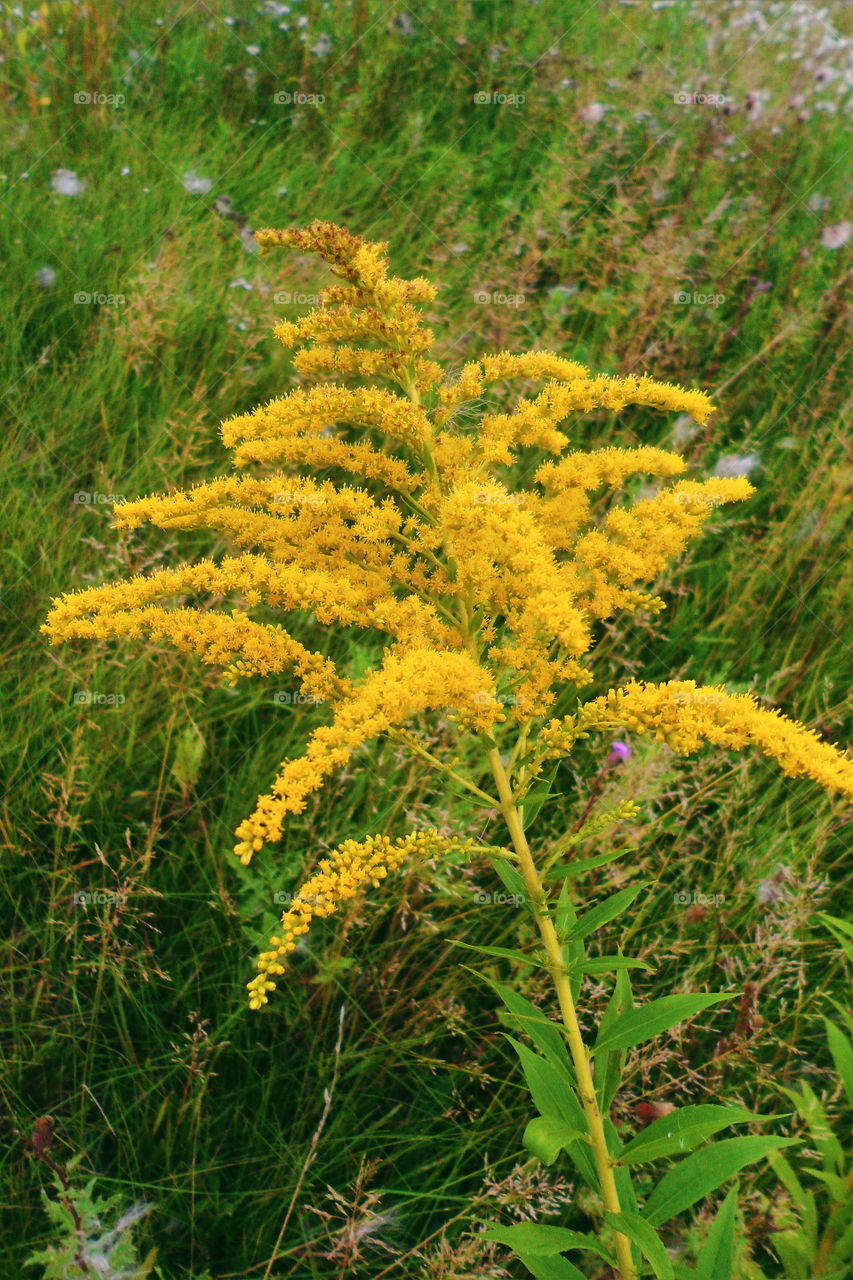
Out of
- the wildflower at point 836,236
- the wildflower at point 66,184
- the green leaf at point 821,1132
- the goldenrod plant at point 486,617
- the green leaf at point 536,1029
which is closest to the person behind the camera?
the goldenrod plant at point 486,617

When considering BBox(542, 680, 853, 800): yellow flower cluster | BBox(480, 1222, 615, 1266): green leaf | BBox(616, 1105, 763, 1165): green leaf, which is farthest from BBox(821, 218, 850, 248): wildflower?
BBox(480, 1222, 615, 1266): green leaf

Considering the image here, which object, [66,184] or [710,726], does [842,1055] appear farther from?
[66,184]

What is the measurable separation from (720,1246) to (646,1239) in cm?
42

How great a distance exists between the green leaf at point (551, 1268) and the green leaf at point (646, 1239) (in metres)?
0.25

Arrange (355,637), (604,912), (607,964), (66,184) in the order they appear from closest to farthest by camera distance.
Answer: (607,964)
(604,912)
(355,637)
(66,184)

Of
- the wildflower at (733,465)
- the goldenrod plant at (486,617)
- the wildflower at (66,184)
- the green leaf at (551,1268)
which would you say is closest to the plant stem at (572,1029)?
the goldenrod plant at (486,617)

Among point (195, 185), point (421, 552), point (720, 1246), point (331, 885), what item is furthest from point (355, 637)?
point (195, 185)

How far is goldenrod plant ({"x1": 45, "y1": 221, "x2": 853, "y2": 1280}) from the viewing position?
6.43 ft

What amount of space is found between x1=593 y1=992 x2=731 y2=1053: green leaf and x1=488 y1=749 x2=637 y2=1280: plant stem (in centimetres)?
9

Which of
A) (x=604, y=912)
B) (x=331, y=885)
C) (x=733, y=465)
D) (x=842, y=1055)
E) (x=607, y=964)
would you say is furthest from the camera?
(x=733, y=465)

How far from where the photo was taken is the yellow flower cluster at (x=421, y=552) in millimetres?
1968

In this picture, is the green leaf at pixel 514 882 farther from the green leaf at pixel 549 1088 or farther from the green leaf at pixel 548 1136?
the green leaf at pixel 548 1136

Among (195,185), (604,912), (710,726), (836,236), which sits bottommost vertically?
(604,912)

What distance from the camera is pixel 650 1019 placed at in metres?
2.10
